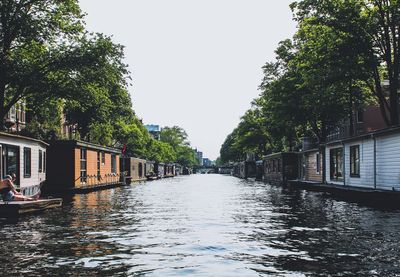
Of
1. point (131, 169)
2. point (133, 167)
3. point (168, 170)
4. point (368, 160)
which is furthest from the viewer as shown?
point (168, 170)

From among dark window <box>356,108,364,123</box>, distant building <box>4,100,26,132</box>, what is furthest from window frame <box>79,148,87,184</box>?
dark window <box>356,108,364,123</box>

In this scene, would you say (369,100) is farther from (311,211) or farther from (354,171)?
(311,211)

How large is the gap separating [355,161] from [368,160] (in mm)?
3135

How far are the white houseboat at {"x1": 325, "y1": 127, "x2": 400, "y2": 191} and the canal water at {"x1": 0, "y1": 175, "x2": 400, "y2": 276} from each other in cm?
620

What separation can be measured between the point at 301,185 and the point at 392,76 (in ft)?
57.4

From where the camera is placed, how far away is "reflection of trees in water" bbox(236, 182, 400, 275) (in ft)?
35.6

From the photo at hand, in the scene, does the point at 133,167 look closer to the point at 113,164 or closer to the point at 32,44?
the point at 113,164

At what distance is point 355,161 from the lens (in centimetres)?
3559

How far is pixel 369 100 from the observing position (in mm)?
44000

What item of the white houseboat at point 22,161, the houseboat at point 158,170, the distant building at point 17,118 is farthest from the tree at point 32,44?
the houseboat at point 158,170

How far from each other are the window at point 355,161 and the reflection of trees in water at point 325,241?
39.2ft

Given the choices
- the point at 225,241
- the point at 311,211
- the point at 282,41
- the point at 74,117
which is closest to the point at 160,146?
the point at 74,117

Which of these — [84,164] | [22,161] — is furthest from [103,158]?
[22,161]

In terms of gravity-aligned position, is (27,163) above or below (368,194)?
above
